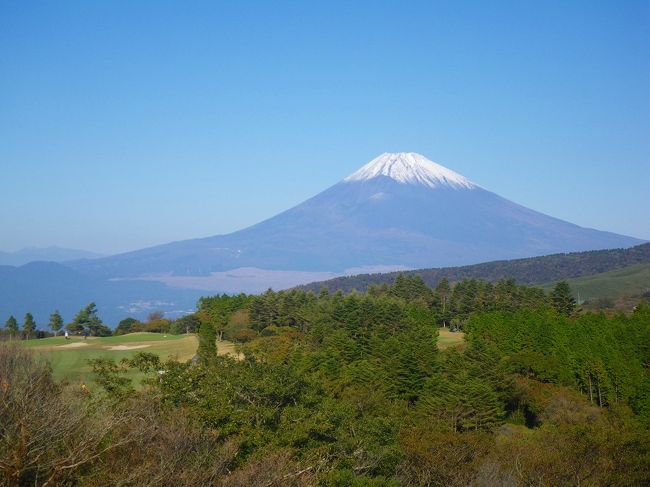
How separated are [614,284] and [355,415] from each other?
9079 cm

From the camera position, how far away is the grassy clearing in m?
52.3

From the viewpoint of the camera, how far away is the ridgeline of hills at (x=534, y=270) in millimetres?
123125

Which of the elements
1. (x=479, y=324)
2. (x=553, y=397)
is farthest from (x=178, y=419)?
(x=479, y=324)

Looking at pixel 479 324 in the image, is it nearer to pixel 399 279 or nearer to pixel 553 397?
pixel 553 397

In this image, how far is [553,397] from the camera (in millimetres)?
32250

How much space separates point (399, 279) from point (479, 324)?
24.3 meters

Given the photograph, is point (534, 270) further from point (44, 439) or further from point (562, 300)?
point (44, 439)

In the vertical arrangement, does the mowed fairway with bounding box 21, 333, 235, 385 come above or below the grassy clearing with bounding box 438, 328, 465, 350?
above

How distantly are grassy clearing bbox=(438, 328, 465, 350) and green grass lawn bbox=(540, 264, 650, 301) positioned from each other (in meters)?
41.3

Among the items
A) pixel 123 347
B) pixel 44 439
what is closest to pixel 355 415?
pixel 44 439

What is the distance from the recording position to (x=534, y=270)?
130375mm

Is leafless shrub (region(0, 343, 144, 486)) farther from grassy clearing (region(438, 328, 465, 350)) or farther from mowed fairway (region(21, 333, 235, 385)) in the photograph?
grassy clearing (region(438, 328, 465, 350))

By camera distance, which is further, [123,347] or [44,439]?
[123,347]

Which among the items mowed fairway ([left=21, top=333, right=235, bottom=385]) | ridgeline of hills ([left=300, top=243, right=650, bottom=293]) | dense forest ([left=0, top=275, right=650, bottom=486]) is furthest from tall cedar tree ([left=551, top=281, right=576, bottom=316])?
ridgeline of hills ([left=300, top=243, right=650, bottom=293])
